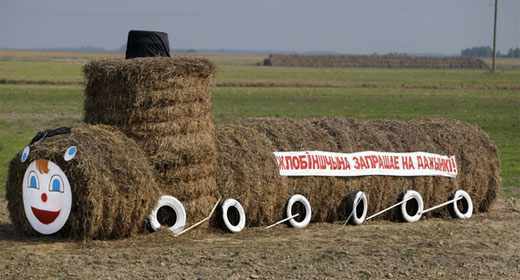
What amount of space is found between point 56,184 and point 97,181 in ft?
1.78

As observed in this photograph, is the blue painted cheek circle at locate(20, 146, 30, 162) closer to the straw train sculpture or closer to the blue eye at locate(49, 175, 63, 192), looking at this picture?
the straw train sculpture

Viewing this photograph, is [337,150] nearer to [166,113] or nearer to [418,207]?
[418,207]

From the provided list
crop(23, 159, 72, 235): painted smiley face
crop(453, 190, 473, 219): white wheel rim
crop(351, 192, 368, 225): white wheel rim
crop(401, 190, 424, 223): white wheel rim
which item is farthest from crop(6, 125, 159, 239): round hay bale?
crop(453, 190, 473, 219): white wheel rim

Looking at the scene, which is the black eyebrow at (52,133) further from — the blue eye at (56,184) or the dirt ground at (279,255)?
the dirt ground at (279,255)

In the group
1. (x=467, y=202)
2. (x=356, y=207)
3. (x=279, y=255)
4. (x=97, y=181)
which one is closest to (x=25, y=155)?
(x=97, y=181)

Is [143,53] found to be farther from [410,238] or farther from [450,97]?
[450,97]

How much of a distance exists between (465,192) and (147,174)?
15.8 feet

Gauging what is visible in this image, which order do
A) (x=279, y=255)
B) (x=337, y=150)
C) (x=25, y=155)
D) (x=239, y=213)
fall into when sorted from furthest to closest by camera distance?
(x=337, y=150) < (x=239, y=213) < (x=25, y=155) < (x=279, y=255)

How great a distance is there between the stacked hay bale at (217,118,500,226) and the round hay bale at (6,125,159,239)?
1.28 m

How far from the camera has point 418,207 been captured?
1379 cm

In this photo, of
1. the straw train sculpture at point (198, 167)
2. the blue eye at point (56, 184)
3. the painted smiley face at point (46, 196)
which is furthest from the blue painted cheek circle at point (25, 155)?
the blue eye at point (56, 184)

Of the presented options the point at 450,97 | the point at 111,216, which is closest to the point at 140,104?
the point at 111,216

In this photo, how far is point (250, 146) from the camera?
1265cm

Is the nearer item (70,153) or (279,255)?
(279,255)
